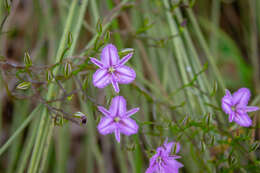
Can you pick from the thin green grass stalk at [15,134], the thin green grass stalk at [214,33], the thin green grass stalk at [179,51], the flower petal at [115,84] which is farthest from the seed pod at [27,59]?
the thin green grass stalk at [214,33]

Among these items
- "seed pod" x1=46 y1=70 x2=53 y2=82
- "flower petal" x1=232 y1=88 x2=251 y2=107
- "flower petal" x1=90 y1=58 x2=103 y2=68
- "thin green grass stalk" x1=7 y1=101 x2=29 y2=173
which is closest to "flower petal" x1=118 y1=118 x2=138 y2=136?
"flower petal" x1=90 y1=58 x2=103 y2=68

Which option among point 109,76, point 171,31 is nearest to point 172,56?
point 171,31

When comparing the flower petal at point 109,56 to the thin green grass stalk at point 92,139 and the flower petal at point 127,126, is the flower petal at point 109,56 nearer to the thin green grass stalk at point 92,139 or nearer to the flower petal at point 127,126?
the flower petal at point 127,126

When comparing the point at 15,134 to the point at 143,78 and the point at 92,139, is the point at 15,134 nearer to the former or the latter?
the point at 92,139

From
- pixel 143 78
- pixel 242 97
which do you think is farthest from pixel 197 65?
pixel 242 97

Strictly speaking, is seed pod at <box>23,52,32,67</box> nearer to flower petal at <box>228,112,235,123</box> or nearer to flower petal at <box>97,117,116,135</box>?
flower petal at <box>97,117,116,135</box>
